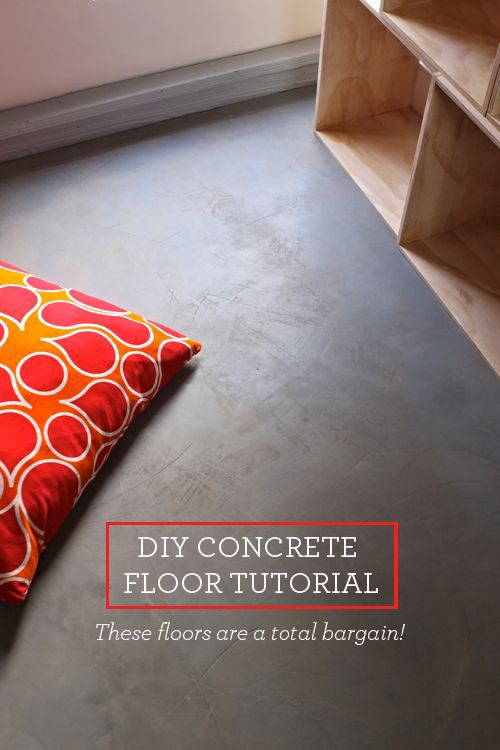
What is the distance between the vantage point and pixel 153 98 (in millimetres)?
2143

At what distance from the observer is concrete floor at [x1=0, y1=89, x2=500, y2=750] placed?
1.16 meters

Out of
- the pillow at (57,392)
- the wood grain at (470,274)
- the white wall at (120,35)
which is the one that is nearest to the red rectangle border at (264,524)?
the pillow at (57,392)

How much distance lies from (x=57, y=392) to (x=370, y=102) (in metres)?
A: 1.33

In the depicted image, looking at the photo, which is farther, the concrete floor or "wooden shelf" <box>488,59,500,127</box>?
"wooden shelf" <box>488,59,500,127</box>

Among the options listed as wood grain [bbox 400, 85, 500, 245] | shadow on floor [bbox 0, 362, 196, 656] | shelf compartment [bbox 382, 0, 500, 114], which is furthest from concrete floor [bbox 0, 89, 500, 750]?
shelf compartment [bbox 382, 0, 500, 114]

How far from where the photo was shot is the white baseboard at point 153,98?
6.80 ft

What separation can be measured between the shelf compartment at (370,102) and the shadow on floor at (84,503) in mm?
733

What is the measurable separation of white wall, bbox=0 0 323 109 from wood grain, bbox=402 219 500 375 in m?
0.88

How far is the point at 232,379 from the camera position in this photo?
1.57 meters

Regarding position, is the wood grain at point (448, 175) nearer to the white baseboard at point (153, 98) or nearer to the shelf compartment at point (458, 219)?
the shelf compartment at point (458, 219)

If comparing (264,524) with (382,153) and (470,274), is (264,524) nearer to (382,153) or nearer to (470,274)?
(470,274)

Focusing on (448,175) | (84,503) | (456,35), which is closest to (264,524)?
(84,503)

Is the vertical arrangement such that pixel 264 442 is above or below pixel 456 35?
below

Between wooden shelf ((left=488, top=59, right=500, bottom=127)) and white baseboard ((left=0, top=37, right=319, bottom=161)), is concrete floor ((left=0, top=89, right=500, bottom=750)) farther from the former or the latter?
wooden shelf ((left=488, top=59, right=500, bottom=127))
